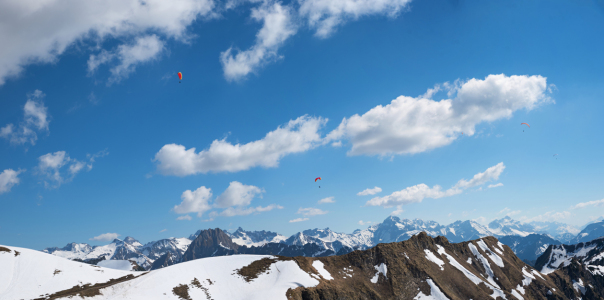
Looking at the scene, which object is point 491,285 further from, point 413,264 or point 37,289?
point 37,289

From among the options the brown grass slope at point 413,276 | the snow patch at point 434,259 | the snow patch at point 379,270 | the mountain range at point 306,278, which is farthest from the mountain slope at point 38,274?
the snow patch at point 434,259

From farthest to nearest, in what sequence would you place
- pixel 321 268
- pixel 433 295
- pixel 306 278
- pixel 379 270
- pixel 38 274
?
pixel 379 270, pixel 321 268, pixel 433 295, pixel 38 274, pixel 306 278

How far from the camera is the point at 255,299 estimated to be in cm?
8162

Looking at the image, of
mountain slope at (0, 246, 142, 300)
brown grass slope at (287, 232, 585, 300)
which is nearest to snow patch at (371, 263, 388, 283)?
brown grass slope at (287, 232, 585, 300)

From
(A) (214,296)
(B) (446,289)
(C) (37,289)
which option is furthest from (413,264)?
(C) (37,289)

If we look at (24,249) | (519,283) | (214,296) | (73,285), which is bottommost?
(519,283)

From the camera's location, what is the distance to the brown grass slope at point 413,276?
94.1m

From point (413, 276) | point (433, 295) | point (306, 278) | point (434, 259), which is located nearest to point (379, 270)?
point (413, 276)

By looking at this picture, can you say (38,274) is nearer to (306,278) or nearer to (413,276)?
(306,278)

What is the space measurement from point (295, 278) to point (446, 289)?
2113 inches

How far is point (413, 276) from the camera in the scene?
10669 centimetres

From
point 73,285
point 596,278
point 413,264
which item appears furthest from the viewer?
point 596,278

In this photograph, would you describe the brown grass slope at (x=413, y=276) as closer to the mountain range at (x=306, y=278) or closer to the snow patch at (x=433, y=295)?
the mountain range at (x=306, y=278)

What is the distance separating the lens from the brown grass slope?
94062 mm
